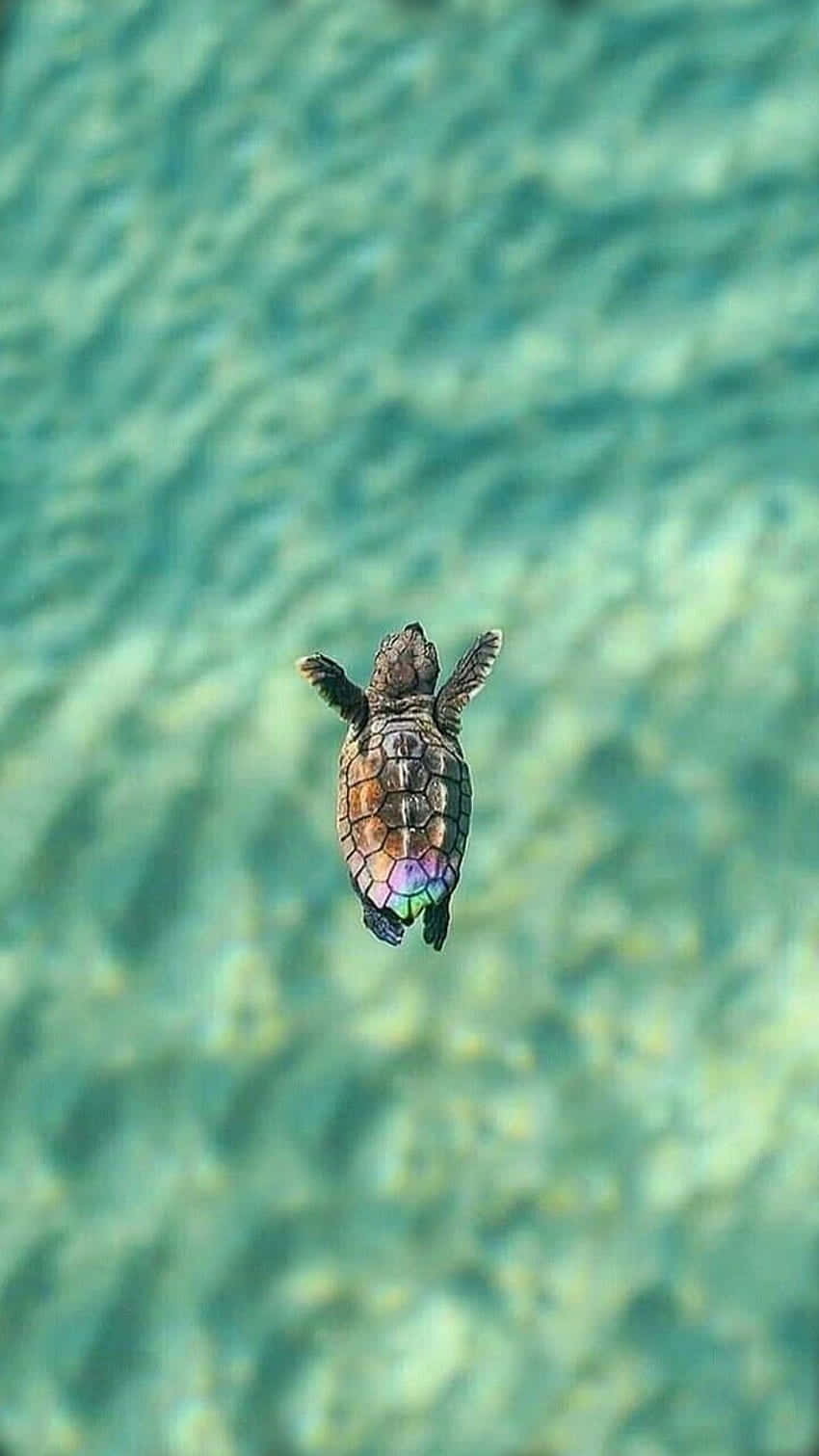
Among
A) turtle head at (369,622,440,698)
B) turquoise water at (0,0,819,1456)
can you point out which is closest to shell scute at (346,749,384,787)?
turtle head at (369,622,440,698)

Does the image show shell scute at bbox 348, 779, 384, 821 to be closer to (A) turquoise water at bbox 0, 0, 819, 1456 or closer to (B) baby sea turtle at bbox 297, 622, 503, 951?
(B) baby sea turtle at bbox 297, 622, 503, 951

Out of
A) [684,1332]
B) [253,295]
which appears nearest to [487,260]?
[253,295]

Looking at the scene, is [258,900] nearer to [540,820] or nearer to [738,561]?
[540,820]

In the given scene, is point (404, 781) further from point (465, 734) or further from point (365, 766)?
point (465, 734)

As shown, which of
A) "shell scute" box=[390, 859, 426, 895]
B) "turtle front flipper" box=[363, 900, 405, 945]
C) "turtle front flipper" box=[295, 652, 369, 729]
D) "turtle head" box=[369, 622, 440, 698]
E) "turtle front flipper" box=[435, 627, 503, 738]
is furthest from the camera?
"turtle head" box=[369, 622, 440, 698]

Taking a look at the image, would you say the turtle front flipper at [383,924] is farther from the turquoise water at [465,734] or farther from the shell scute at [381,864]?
the turquoise water at [465,734]
